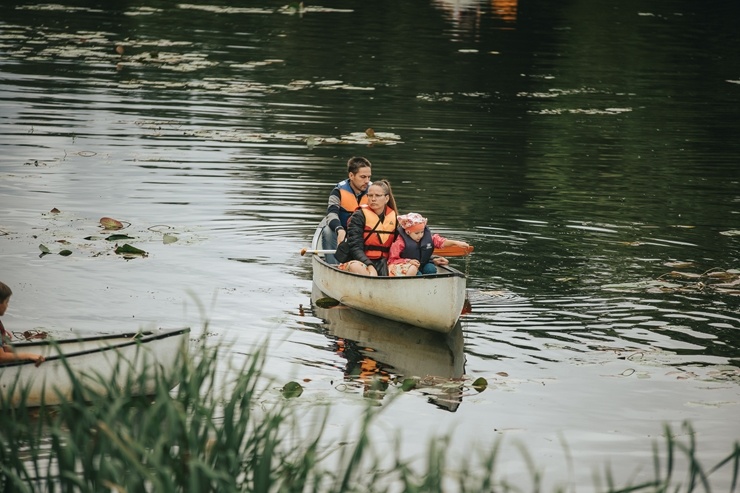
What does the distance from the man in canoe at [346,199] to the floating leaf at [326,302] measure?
2.63ft

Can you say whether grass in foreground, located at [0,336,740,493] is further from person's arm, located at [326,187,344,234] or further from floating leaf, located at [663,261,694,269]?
floating leaf, located at [663,261,694,269]

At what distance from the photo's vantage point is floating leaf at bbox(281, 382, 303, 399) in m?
8.88

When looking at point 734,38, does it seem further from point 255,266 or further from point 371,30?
point 255,266

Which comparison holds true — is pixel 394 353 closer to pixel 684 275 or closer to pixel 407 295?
pixel 407 295

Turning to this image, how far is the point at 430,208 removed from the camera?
1557cm

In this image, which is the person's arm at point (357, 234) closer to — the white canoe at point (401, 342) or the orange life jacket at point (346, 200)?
the white canoe at point (401, 342)

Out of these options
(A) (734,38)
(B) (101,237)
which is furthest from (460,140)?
(A) (734,38)

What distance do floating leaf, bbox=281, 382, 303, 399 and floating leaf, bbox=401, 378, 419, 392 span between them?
0.73 m

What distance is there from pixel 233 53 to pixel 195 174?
14.1 metres

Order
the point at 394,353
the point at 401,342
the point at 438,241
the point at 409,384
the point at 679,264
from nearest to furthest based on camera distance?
the point at 409,384 < the point at 394,353 < the point at 401,342 < the point at 438,241 < the point at 679,264

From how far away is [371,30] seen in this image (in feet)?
120

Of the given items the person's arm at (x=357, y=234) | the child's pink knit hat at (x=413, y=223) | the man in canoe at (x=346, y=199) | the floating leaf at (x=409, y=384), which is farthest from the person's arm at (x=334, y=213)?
the floating leaf at (x=409, y=384)

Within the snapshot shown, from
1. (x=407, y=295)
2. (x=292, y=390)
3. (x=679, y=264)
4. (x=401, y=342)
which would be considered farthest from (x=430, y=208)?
(x=292, y=390)

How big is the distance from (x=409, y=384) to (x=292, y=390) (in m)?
0.84
